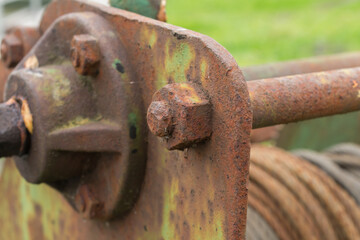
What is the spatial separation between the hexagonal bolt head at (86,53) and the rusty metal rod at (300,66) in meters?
0.52

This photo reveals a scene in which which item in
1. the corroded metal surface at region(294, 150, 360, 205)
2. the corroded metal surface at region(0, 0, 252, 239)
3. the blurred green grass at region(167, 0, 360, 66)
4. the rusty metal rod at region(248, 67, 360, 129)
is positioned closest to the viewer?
the corroded metal surface at region(0, 0, 252, 239)

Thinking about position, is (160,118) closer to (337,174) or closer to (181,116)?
(181,116)

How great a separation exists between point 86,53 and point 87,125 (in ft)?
0.45

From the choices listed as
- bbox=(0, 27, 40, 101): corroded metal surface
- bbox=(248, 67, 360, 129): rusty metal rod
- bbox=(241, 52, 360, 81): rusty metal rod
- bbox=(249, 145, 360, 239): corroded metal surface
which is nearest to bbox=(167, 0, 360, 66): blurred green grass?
bbox=(249, 145, 360, 239): corroded metal surface

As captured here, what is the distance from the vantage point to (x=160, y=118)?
0.82 meters

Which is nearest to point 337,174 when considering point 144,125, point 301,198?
point 301,198

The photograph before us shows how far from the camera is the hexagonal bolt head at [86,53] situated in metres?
1.00

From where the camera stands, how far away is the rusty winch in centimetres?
81

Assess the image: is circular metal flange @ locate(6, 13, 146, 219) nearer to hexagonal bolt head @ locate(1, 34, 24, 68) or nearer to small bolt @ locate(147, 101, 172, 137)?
small bolt @ locate(147, 101, 172, 137)

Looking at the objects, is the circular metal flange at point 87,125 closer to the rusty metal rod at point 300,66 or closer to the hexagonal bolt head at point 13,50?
the hexagonal bolt head at point 13,50

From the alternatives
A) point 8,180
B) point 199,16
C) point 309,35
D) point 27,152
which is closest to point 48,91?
point 27,152

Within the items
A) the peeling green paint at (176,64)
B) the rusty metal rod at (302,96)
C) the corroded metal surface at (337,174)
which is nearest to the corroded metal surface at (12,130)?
the peeling green paint at (176,64)

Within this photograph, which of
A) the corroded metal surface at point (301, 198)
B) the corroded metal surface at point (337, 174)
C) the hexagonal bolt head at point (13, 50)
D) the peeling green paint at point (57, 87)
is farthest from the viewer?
the corroded metal surface at point (337, 174)

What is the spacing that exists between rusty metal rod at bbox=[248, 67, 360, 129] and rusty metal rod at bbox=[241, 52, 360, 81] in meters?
0.36
